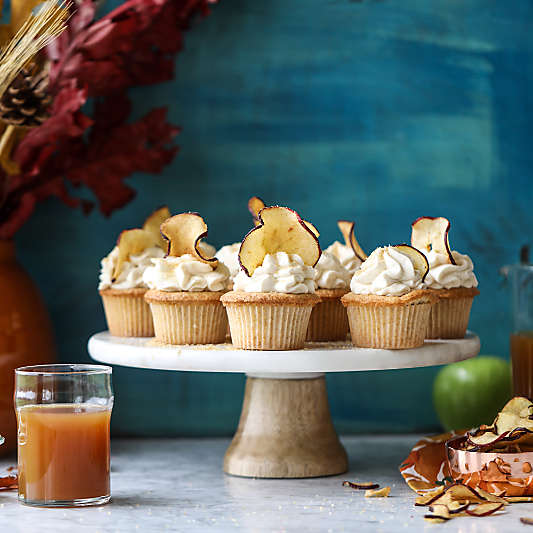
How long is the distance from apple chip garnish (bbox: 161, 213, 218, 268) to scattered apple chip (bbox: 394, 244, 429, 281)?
339 millimetres

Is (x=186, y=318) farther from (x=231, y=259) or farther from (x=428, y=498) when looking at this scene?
(x=428, y=498)

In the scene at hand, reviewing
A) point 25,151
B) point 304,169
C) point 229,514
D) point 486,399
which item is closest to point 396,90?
point 304,169

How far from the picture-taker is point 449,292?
159cm

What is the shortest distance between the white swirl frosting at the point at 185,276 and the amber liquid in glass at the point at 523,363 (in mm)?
596

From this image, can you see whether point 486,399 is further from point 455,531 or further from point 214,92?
point 214,92

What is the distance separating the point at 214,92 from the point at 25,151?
492mm

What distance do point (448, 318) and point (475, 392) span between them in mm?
326

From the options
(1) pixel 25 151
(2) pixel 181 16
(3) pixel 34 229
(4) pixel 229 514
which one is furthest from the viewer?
(3) pixel 34 229

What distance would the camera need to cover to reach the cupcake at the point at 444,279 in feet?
5.20

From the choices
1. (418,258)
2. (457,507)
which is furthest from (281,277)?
(457,507)

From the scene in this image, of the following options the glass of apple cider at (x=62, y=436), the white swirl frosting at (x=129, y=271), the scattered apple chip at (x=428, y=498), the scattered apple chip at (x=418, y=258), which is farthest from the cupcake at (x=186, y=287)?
the scattered apple chip at (x=428, y=498)

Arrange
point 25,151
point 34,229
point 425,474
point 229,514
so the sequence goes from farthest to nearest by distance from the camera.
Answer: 1. point 34,229
2. point 25,151
3. point 425,474
4. point 229,514

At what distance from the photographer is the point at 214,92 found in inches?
79.0

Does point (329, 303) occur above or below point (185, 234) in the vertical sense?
below
